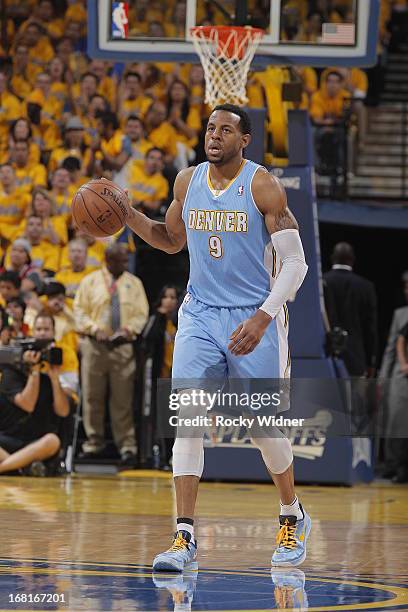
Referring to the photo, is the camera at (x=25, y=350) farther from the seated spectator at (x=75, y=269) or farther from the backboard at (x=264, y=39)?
the backboard at (x=264, y=39)

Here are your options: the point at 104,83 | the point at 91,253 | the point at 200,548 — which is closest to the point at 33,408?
the point at 91,253

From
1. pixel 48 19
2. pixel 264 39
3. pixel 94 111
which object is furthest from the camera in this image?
pixel 48 19

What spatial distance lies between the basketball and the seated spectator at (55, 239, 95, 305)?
686 cm

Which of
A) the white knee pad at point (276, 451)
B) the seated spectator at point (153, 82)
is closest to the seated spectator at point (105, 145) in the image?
the seated spectator at point (153, 82)

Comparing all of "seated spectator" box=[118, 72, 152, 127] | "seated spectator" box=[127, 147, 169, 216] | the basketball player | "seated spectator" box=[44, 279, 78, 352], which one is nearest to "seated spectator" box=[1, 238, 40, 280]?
"seated spectator" box=[44, 279, 78, 352]

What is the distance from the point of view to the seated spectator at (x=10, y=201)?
14.8 meters

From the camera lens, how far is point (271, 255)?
6227 mm

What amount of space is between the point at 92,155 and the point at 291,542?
976cm

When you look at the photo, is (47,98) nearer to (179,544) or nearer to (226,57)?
(226,57)

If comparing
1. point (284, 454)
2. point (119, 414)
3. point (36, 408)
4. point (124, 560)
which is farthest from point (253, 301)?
point (119, 414)

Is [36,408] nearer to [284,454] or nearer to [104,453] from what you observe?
[104,453]

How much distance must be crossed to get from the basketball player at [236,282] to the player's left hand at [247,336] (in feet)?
0.04

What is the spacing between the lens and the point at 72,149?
608 inches

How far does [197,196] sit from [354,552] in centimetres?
206
